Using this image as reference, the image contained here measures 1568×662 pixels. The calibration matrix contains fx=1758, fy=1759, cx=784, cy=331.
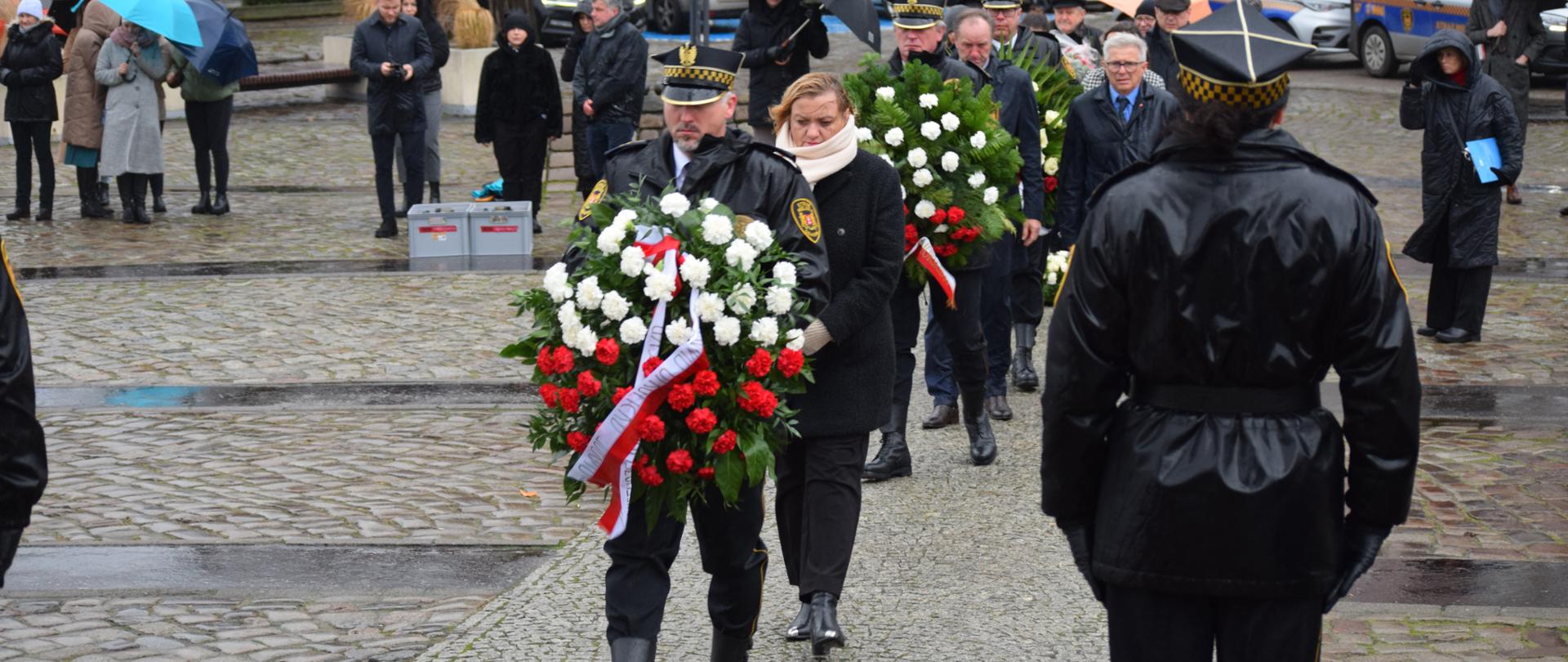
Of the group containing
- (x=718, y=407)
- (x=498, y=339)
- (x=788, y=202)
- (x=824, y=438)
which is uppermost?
(x=788, y=202)

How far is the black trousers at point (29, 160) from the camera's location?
595 inches

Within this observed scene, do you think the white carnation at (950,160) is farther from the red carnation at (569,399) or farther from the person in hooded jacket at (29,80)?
Result: the person in hooded jacket at (29,80)

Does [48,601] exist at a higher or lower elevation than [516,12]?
lower

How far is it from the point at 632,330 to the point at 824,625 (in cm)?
146

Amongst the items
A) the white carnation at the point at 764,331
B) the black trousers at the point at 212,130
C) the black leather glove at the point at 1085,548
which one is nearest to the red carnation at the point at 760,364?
the white carnation at the point at 764,331

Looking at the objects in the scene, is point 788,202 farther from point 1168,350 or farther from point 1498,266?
point 1498,266

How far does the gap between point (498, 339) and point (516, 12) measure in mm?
5222

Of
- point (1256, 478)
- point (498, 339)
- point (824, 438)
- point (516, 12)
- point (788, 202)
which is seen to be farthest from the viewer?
point (516, 12)

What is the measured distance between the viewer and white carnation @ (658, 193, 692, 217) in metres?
4.62

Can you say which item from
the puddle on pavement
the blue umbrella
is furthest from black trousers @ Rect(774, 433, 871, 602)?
the blue umbrella

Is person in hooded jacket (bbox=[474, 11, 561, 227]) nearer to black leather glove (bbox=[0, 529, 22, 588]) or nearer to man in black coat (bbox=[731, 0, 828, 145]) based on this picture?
man in black coat (bbox=[731, 0, 828, 145])

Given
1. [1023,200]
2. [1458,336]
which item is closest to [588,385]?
[1023,200]

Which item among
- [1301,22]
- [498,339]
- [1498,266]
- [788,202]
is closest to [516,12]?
[498,339]

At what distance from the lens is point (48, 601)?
20.0 feet
